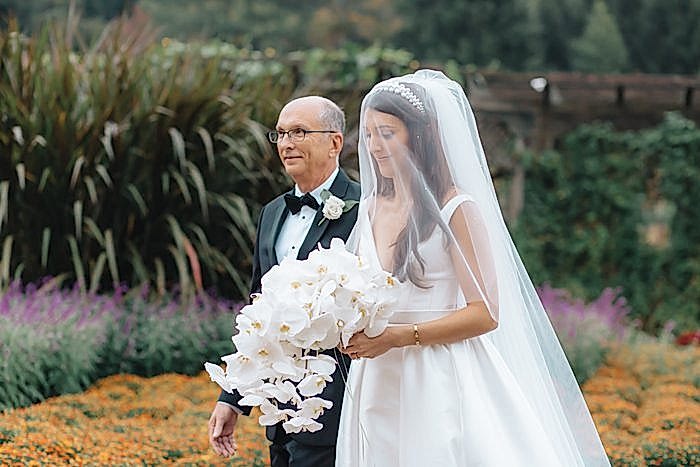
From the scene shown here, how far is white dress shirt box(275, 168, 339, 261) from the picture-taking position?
11.2 feet

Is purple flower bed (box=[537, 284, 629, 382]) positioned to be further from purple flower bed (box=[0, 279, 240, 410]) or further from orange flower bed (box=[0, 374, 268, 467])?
orange flower bed (box=[0, 374, 268, 467])

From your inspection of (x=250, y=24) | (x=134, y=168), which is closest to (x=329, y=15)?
(x=250, y=24)

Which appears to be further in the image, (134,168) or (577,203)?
(577,203)

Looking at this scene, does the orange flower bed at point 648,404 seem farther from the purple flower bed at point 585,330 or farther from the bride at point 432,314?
the bride at point 432,314

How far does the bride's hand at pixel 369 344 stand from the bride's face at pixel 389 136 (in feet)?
1.48

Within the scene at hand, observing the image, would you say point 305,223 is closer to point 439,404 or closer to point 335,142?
point 335,142

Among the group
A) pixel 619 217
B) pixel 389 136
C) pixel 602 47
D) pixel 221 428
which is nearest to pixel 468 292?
pixel 389 136

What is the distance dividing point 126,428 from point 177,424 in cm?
28

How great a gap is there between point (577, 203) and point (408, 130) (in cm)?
791

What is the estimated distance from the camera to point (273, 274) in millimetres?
2777

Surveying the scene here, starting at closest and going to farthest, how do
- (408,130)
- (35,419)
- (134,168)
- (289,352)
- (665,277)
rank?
(289,352), (408,130), (35,419), (134,168), (665,277)

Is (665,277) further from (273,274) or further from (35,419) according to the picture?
(273,274)

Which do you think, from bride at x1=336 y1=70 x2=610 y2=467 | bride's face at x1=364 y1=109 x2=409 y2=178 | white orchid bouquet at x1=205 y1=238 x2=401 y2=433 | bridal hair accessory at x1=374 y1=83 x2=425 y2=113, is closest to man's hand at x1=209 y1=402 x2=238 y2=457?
bride at x1=336 y1=70 x2=610 y2=467

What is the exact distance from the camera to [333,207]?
3.27 metres
